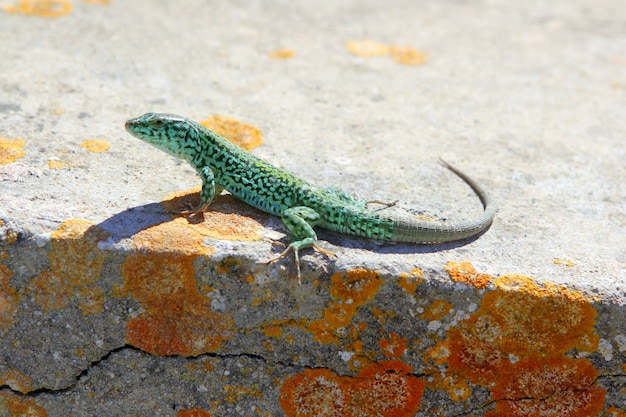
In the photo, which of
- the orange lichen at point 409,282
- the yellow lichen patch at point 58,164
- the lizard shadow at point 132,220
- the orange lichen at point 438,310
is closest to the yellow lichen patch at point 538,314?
the orange lichen at point 438,310

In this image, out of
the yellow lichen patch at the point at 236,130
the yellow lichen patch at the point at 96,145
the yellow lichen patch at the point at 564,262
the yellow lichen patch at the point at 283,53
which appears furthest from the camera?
the yellow lichen patch at the point at 283,53

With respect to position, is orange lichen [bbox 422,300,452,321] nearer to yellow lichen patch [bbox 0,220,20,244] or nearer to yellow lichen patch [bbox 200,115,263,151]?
yellow lichen patch [bbox 200,115,263,151]

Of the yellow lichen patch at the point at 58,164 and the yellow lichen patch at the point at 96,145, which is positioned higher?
the yellow lichen patch at the point at 58,164

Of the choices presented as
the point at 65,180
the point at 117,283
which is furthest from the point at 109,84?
the point at 117,283

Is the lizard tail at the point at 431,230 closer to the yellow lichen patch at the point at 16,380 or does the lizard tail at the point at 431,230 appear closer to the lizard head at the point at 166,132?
the lizard head at the point at 166,132

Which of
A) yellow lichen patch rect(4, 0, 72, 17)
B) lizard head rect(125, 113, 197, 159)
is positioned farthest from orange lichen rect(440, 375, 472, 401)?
yellow lichen patch rect(4, 0, 72, 17)

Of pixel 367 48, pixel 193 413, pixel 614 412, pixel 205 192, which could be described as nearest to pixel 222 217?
pixel 205 192
